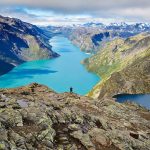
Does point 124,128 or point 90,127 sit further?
point 124,128

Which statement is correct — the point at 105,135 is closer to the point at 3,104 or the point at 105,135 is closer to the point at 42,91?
the point at 3,104

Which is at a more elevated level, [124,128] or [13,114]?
[13,114]

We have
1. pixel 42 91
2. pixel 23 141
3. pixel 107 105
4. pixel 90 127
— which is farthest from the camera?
pixel 42 91

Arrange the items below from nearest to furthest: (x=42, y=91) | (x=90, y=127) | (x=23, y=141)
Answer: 1. (x=23, y=141)
2. (x=90, y=127)
3. (x=42, y=91)

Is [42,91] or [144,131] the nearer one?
[144,131]

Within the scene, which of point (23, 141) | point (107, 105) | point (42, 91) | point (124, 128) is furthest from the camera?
point (42, 91)

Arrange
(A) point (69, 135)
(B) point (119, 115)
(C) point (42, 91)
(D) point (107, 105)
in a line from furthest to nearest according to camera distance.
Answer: (C) point (42, 91) → (D) point (107, 105) → (B) point (119, 115) → (A) point (69, 135)

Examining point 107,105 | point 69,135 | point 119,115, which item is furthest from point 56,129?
point 107,105

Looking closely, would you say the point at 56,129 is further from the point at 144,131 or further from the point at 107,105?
the point at 107,105

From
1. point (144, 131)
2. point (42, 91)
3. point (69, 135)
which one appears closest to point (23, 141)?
point (69, 135)
